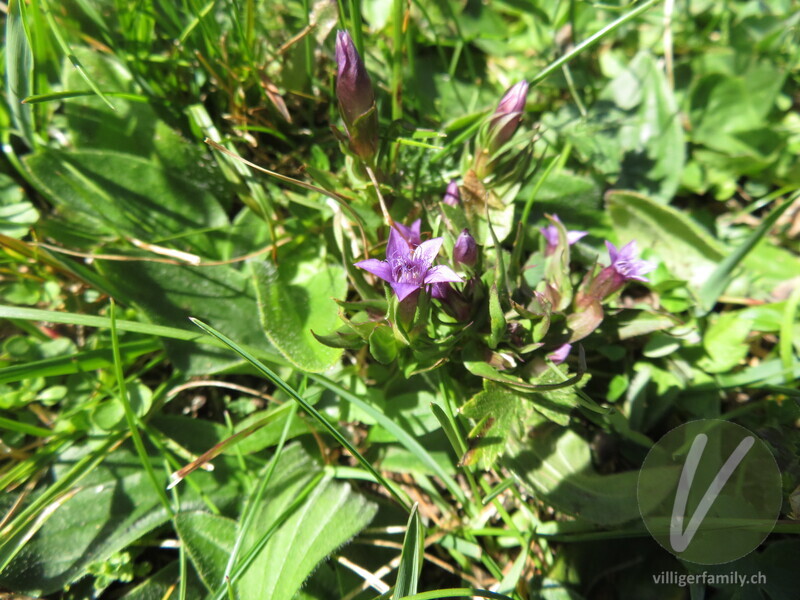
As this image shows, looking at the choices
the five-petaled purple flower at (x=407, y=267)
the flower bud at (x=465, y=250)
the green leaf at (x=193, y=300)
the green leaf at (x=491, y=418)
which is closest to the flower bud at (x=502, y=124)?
the flower bud at (x=465, y=250)

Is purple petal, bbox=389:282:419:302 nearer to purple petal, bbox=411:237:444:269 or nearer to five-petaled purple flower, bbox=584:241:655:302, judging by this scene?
purple petal, bbox=411:237:444:269

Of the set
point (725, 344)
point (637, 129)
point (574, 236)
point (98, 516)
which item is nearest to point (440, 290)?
point (574, 236)

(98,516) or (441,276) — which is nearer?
(441,276)

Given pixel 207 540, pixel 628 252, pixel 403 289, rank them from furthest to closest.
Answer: pixel 207 540 → pixel 628 252 → pixel 403 289

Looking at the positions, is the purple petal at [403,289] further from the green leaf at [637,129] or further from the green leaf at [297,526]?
the green leaf at [637,129]

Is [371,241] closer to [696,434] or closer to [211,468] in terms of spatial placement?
[211,468]

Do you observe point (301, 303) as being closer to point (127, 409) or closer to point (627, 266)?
point (127, 409)

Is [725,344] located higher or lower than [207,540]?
lower

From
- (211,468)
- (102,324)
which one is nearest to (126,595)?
(211,468)
